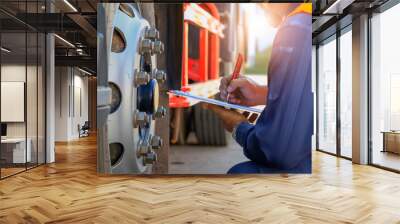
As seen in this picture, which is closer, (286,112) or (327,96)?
(286,112)

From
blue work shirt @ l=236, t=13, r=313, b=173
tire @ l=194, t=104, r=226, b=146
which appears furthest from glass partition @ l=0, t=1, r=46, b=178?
blue work shirt @ l=236, t=13, r=313, b=173

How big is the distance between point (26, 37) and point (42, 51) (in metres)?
0.79

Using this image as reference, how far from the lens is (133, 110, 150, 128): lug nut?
16.2ft

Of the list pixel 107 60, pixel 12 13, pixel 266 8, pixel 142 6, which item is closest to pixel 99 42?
pixel 107 60

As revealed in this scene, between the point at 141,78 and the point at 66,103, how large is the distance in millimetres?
10385

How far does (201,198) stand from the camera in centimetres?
423

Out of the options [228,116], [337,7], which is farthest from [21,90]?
[337,7]

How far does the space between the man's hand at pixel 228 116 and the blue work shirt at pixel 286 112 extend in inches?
3.5

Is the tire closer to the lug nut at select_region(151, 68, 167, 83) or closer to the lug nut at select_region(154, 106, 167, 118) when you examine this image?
the lug nut at select_region(154, 106, 167, 118)

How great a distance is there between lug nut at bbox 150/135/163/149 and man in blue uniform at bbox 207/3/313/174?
31.6 inches

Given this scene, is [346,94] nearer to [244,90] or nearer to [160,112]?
[244,90]

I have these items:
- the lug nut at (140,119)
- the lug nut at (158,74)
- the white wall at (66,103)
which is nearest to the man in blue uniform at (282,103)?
the lug nut at (158,74)

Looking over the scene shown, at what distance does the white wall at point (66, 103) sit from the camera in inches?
562

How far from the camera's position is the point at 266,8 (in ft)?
17.4
